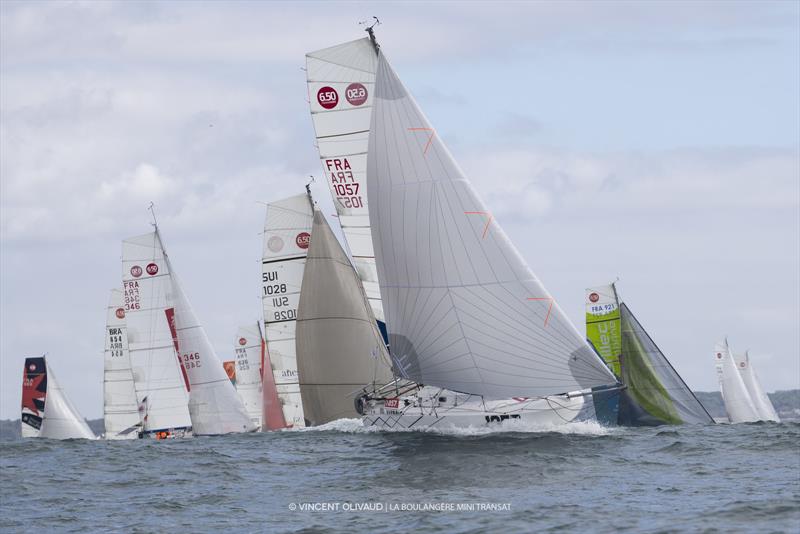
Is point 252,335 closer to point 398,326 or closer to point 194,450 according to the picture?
point 194,450

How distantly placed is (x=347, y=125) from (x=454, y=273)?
8.28m

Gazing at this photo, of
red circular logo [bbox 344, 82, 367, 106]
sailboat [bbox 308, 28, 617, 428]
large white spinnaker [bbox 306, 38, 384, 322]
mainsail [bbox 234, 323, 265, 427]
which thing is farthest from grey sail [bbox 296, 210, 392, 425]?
mainsail [bbox 234, 323, 265, 427]

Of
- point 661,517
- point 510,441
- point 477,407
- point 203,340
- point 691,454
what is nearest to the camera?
point 661,517

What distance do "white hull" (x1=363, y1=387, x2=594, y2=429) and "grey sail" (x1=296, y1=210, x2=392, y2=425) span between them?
4074 millimetres

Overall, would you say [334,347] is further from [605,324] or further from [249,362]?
[249,362]

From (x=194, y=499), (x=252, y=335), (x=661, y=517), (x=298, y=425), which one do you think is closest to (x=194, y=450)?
(x=194, y=499)

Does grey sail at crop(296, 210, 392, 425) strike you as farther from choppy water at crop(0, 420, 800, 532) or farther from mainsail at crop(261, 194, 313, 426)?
mainsail at crop(261, 194, 313, 426)

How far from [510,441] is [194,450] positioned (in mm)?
Result: 9791

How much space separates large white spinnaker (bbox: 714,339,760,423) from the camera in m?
54.3

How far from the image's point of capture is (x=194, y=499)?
2330cm

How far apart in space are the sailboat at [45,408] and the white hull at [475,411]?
28.8m

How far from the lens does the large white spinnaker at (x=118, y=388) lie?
58.2 metres

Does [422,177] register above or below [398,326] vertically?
above

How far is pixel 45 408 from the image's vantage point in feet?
190
